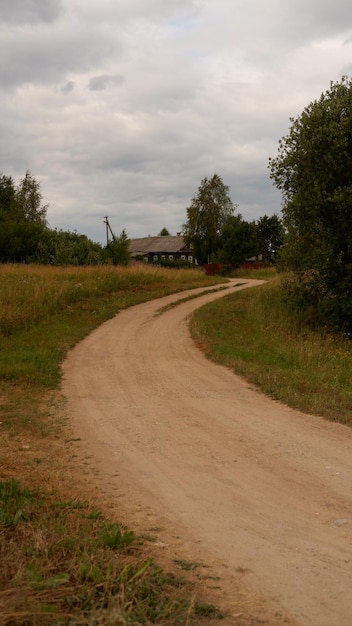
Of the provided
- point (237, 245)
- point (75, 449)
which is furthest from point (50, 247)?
point (75, 449)

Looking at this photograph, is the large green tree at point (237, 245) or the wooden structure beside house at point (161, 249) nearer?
the large green tree at point (237, 245)

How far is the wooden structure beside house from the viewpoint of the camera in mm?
89812

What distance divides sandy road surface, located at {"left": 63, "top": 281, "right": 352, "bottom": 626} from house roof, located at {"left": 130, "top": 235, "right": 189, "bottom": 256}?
79612 millimetres

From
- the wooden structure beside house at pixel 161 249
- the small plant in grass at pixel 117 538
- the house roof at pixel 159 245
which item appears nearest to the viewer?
the small plant in grass at pixel 117 538

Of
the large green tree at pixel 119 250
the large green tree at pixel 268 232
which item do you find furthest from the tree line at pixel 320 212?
the large green tree at pixel 268 232

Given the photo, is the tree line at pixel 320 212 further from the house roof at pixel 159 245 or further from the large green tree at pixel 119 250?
the house roof at pixel 159 245

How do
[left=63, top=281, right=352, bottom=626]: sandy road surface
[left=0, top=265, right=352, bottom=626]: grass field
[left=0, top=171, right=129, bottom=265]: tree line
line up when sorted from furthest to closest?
[left=0, top=171, right=129, bottom=265]: tree line < [left=63, top=281, right=352, bottom=626]: sandy road surface < [left=0, top=265, right=352, bottom=626]: grass field

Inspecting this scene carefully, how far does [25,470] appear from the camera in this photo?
20.5 feet

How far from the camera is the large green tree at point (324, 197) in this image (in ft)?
64.6

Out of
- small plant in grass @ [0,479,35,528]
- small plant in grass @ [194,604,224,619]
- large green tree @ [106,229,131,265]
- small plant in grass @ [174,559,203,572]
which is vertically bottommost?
small plant in grass @ [174,559,203,572]

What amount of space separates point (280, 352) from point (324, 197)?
7.77 meters

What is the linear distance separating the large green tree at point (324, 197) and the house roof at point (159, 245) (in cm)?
6851

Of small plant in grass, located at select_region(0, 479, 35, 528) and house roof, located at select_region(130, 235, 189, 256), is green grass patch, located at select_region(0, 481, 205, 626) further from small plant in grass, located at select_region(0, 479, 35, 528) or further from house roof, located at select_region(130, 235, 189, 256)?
house roof, located at select_region(130, 235, 189, 256)

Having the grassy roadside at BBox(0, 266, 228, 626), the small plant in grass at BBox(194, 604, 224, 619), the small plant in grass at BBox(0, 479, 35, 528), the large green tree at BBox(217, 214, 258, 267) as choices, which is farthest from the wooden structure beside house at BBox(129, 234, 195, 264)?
the small plant in grass at BBox(194, 604, 224, 619)
